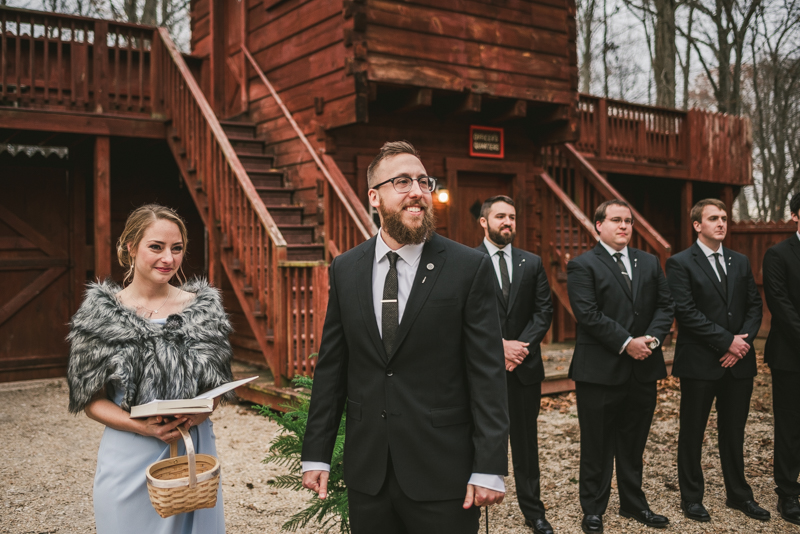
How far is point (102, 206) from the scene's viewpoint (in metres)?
8.70

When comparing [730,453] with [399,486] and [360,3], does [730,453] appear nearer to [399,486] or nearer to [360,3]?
[399,486]

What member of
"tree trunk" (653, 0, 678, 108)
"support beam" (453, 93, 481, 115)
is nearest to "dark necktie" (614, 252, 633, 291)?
"support beam" (453, 93, 481, 115)

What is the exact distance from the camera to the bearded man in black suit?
92.3 inches

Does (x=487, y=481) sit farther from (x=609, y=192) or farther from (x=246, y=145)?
(x=609, y=192)

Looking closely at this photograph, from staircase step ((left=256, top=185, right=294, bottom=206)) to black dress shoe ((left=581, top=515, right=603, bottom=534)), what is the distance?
18.4 ft

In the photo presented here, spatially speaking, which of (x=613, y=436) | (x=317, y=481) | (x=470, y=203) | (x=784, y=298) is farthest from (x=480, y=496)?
(x=470, y=203)

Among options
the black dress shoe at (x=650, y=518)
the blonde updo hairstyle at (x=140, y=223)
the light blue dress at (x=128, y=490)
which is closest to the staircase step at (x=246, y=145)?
the blonde updo hairstyle at (x=140, y=223)

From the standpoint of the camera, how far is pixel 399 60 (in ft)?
25.8

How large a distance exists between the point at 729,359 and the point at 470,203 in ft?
17.6

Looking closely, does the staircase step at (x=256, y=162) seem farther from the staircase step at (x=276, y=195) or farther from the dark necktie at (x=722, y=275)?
the dark necktie at (x=722, y=275)

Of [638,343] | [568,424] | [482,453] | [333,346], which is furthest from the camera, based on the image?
[568,424]

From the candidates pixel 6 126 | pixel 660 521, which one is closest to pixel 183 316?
pixel 660 521

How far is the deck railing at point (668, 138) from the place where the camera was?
1229 centimetres

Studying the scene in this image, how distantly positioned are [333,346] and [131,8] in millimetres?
17646
